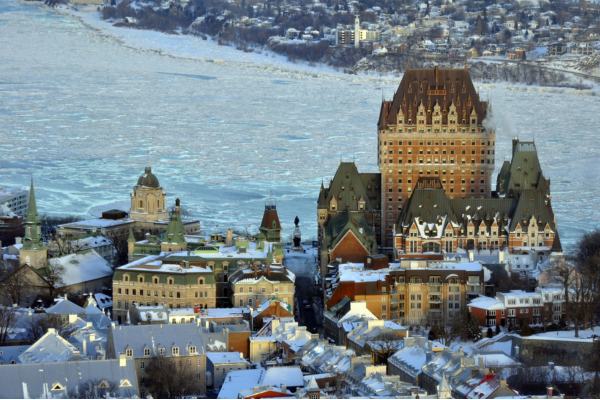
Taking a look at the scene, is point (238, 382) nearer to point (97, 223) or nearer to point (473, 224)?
point (473, 224)

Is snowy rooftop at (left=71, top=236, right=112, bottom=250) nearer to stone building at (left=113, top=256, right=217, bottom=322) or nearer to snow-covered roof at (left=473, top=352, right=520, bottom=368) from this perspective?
stone building at (left=113, top=256, right=217, bottom=322)

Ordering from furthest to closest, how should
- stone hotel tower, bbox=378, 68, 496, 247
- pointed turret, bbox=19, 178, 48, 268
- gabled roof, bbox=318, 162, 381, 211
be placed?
stone hotel tower, bbox=378, 68, 496, 247
gabled roof, bbox=318, 162, 381, 211
pointed turret, bbox=19, 178, 48, 268

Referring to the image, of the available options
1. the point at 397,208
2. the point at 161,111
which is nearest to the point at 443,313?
the point at 397,208

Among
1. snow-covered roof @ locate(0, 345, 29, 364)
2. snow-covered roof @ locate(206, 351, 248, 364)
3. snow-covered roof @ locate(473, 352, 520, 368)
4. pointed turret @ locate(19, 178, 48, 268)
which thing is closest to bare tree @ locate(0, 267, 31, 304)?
pointed turret @ locate(19, 178, 48, 268)

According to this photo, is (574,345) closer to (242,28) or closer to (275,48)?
(275,48)

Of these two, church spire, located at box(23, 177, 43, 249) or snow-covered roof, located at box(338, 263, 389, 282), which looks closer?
snow-covered roof, located at box(338, 263, 389, 282)

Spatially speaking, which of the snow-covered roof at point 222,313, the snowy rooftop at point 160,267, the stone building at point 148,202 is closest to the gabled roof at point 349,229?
the snowy rooftop at point 160,267

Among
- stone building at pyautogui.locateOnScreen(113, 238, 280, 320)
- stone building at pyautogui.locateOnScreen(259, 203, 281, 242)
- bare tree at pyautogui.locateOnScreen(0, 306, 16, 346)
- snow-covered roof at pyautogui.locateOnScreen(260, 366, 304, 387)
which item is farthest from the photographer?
stone building at pyautogui.locateOnScreen(259, 203, 281, 242)
